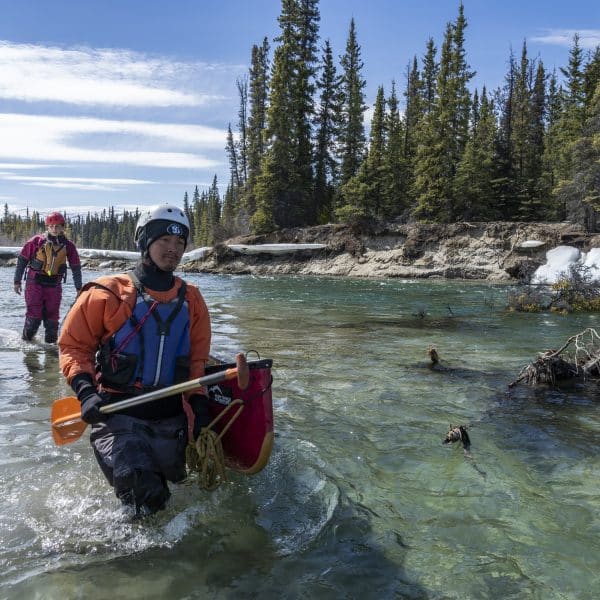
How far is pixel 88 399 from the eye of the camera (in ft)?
11.3

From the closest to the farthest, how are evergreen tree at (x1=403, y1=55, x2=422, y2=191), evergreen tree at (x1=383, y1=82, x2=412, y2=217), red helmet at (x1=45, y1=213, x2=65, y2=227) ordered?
red helmet at (x1=45, y1=213, x2=65, y2=227)
evergreen tree at (x1=383, y1=82, x2=412, y2=217)
evergreen tree at (x1=403, y1=55, x2=422, y2=191)

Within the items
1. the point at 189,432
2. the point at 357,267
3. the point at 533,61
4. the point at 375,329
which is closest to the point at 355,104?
the point at 357,267

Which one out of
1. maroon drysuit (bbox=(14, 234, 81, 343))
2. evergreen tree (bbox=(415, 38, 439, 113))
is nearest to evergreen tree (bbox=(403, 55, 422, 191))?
evergreen tree (bbox=(415, 38, 439, 113))

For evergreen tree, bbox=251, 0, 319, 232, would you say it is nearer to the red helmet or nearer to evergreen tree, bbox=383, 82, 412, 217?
evergreen tree, bbox=383, 82, 412, 217

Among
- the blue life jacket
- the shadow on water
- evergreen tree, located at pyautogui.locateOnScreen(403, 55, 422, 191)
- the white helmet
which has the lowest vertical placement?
the shadow on water

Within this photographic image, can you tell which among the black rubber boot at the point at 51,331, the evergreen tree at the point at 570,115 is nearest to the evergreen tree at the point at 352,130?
the evergreen tree at the point at 570,115

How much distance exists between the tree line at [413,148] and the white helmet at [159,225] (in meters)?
33.7

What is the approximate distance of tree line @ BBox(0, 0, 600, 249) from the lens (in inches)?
1599

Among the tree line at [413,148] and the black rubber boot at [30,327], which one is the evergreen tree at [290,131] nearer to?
the tree line at [413,148]

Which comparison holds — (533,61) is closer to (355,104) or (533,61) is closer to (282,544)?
(355,104)

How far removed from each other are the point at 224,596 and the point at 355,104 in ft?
167

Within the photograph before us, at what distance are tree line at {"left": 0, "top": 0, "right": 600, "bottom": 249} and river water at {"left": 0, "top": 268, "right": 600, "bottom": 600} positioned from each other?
30.8 metres

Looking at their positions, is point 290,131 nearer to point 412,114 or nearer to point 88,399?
point 412,114

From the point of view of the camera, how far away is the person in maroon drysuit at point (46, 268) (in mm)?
9273
